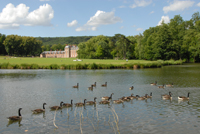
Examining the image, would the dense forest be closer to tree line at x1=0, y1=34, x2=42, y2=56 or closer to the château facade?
tree line at x1=0, y1=34, x2=42, y2=56

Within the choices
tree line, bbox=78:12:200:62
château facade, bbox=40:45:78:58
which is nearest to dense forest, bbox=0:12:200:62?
tree line, bbox=78:12:200:62

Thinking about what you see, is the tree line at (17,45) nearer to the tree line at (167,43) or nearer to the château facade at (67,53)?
the château facade at (67,53)

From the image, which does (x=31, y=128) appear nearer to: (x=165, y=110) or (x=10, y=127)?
(x=10, y=127)

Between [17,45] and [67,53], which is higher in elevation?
[17,45]

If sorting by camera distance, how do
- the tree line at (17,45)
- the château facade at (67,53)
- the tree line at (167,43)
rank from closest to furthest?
1. the tree line at (167,43)
2. the tree line at (17,45)
3. the château facade at (67,53)

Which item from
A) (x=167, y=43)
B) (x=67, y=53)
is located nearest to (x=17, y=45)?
(x=67, y=53)

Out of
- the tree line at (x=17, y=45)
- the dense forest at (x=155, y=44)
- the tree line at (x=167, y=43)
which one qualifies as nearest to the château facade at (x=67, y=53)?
the tree line at (x=17, y=45)

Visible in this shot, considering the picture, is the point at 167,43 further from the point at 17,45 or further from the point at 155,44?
the point at 17,45

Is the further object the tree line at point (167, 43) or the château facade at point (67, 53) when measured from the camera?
the château facade at point (67, 53)

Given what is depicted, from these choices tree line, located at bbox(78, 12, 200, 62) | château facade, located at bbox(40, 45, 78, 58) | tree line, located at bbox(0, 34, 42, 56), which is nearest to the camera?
tree line, located at bbox(78, 12, 200, 62)

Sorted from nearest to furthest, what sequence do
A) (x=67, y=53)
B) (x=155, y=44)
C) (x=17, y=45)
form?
(x=155, y=44), (x=17, y=45), (x=67, y=53)

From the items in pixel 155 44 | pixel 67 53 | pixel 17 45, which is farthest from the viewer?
pixel 67 53

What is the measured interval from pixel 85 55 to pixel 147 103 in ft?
342

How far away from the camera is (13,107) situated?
51.9 feet
